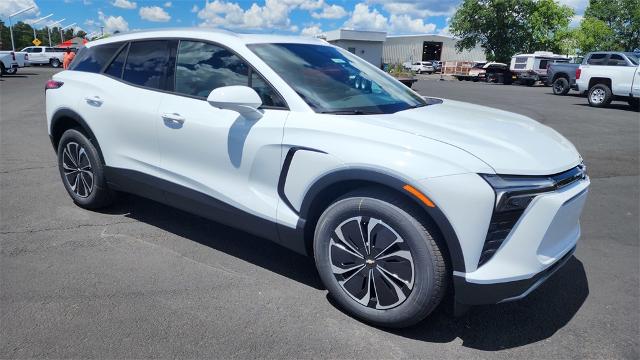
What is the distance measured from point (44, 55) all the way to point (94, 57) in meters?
44.8

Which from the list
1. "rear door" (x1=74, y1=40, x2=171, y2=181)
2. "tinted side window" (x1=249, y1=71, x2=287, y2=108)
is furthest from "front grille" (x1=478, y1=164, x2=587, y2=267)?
"rear door" (x1=74, y1=40, x2=171, y2=181)

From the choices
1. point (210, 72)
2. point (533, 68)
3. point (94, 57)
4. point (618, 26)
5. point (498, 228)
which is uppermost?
point (618, 26)

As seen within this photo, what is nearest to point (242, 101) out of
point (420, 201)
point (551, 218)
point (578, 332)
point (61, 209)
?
point (420, 201)

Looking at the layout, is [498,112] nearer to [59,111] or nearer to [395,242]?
[395,242]

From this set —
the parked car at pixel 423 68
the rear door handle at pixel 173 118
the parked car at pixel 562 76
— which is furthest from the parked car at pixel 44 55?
the rear door handle at pixel 173 118

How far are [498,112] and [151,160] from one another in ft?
8.88

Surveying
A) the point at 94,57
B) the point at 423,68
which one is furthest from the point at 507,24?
the point at 94,57

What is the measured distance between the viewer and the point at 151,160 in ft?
12.2

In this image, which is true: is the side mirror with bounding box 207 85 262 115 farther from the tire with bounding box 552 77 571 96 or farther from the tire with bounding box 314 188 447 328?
the tire with bounding box 552 77 571 96

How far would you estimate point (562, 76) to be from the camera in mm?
22578

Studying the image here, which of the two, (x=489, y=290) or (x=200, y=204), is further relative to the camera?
(x=200, y=204)

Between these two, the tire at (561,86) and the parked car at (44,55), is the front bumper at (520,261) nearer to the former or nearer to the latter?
the tire at (561,86)

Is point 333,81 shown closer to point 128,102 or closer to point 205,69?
point 205,69

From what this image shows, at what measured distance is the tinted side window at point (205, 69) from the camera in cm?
331
